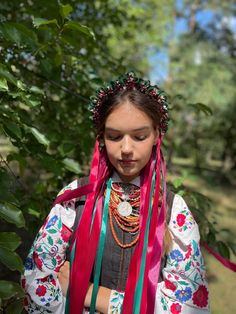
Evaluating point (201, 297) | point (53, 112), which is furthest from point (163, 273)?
point (53, 112)

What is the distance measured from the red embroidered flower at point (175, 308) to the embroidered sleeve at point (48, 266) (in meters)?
0.43

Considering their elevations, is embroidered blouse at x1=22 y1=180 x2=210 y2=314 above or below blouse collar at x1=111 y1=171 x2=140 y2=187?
below

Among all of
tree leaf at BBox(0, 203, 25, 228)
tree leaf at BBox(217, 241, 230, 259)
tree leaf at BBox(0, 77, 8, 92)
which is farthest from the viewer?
tree leaf at BBox(217, 241, 230, 259)

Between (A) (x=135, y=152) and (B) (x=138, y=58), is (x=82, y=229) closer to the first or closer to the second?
(A) (x=135, y=152)

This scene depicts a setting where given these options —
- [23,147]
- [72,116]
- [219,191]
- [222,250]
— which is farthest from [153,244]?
[219,191]

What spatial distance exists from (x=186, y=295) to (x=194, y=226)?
0.88 ft

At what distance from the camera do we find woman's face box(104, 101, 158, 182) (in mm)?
1524

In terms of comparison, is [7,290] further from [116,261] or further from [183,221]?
[183,221]

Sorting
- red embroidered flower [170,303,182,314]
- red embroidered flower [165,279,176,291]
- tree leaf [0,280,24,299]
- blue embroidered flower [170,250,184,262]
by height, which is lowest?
tree leaf [0,280,24,299]

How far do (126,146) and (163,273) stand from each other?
534 millimetres

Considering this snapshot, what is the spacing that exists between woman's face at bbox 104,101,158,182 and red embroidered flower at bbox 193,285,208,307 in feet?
1.74

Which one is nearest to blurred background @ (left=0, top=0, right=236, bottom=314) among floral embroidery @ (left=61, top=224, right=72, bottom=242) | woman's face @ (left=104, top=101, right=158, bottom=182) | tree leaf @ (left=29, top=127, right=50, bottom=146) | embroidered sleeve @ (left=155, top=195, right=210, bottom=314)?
tree leaf @ (left=29, top=127, right=50, bottom=146)

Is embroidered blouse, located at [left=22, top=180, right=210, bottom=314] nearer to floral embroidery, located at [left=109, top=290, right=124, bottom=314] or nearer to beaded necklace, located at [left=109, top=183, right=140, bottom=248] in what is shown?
floral embroidery, located at [left=109, top=290, right=124, bottom=314]

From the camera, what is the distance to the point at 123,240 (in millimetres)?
1604
